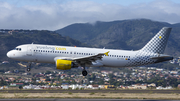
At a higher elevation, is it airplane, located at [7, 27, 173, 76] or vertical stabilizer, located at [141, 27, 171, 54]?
vertical stabilizer, located at [141, 27, 171, 54]

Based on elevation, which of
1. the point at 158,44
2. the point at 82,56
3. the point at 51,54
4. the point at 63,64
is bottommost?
the point at 63,64

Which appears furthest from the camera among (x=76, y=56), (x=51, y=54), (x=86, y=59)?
(x=76, y=56)

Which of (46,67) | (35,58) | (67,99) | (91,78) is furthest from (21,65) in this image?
(67,99)

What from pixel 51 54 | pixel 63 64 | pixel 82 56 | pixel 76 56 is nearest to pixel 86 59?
pixel 82 56

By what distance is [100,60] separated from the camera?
1692 inches

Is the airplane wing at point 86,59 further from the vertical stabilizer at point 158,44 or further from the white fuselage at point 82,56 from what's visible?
the vertical stabilizer at point 158,44

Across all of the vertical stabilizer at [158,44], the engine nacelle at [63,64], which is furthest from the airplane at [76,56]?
the vertical stabilizer at [158,44]

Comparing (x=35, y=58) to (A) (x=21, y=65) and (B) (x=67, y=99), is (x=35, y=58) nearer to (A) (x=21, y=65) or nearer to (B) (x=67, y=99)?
(B) (x=67, y=99)

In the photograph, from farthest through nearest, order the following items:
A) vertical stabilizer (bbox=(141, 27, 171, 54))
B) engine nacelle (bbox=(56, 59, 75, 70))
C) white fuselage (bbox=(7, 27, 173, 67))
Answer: vertical stabilizer (bbox=(141, 27, 171, 54)), white fuselage (bbox=(7, 27, 173, 67)), engine nacelle (bbox=(56, 59, 75, 70))

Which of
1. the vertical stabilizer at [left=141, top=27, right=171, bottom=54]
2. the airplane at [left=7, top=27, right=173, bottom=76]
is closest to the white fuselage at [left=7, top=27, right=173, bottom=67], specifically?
the airplane at [left=7, top=27, right=173, bottom=76]

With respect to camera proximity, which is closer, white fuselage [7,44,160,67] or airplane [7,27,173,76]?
airplane [7,27,173,76]

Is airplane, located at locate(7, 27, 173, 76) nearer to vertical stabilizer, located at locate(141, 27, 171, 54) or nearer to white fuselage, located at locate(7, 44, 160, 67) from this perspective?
white fuselage, located at locate(7, 44, 160, 67)

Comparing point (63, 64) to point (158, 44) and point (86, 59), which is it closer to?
point (86, 59)

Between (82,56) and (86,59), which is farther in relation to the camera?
(82,56)
